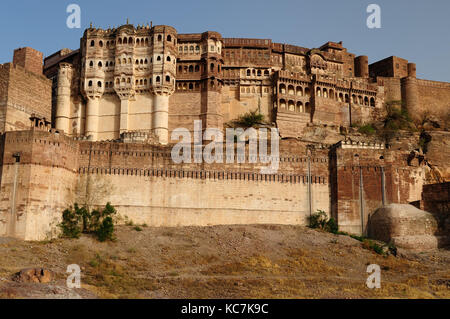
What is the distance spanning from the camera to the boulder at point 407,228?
36.5 metres

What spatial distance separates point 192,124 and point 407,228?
22091mm

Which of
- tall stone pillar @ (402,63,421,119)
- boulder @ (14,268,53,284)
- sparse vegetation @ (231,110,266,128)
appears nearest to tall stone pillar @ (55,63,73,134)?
sparse vegetation @ (231,110,266,128)

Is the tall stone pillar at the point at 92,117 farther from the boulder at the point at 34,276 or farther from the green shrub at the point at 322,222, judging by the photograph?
the boulder at the point at 34,276

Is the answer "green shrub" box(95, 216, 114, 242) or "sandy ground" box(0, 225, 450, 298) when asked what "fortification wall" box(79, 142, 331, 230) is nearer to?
"sandy ground" box(0, 225, 450, 298)

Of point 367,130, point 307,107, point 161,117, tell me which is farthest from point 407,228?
point 161,117

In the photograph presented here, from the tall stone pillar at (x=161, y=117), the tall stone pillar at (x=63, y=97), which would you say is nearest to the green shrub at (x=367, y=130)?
the tall stone pillar at (x=161, y=117)

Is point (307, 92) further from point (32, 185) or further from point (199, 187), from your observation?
point (32, 185)

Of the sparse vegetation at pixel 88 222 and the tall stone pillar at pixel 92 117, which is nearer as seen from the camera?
the sparse vegetation at pixel 88 222

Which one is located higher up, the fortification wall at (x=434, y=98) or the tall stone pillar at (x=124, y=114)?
the fortification wall at (x=434, y=98)

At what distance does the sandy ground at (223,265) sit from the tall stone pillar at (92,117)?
702 inches

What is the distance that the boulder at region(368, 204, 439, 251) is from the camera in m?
36.5

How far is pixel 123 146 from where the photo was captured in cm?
3909

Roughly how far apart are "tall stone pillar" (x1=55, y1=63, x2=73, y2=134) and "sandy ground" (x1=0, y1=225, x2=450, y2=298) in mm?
20035

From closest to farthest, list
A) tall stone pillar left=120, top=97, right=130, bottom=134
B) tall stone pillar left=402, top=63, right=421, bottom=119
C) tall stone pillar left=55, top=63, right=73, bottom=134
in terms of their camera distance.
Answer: tall stone pillar left=120, top=97, right=130, bottom=134 < tall stone pillar left=55, top=63, right=73, bottom=134 < tall stone pillar left=402, top=63, right=421, bottom=119
